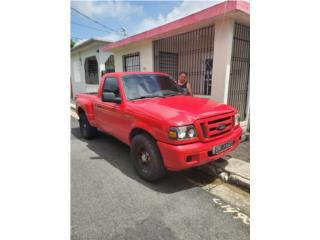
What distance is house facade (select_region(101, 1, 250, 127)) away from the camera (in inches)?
188

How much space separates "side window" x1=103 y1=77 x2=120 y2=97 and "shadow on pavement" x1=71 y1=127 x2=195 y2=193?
1.36 m

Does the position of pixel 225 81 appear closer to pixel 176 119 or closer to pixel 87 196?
pixel 176 119

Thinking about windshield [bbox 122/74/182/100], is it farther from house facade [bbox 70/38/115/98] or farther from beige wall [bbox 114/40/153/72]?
house facade [bbox 70/38/115/98]

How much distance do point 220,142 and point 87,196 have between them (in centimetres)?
208

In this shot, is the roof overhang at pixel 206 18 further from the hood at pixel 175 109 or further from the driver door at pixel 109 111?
the driver door at pixel 109 111

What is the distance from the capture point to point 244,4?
4082mm

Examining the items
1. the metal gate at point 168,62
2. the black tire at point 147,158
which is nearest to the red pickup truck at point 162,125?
the black tire at point 147,158

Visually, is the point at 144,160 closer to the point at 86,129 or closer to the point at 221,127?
the point at 221,127

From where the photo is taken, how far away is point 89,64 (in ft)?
46.8

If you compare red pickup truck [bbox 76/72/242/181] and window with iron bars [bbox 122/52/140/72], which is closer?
red pickup truck [bbox 76/72/242/181]

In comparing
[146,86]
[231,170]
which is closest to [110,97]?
[146,86]

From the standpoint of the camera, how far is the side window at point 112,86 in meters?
3.83

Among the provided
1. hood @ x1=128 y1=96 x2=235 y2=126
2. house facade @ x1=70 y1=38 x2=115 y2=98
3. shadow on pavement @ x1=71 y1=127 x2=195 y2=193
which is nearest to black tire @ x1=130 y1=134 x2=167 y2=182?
shadow on pavement @ x1=71 y1=127 x2=195 y2=193
